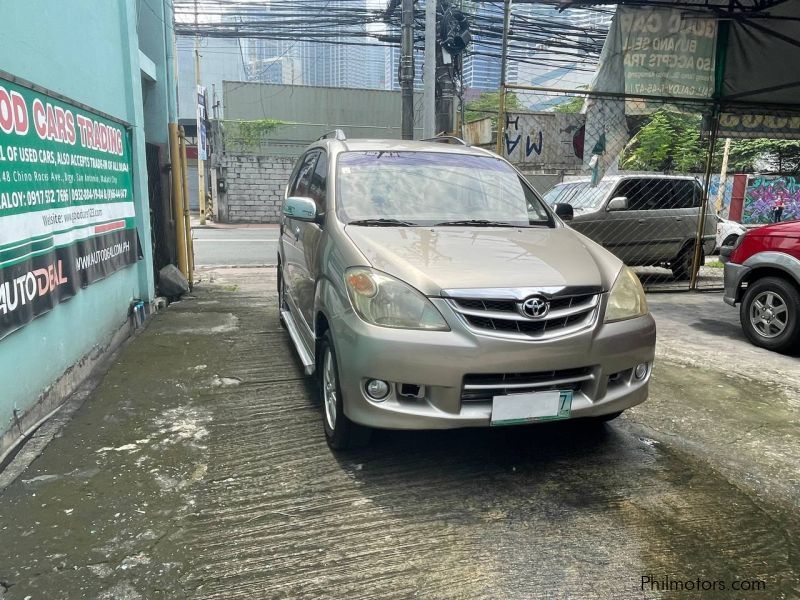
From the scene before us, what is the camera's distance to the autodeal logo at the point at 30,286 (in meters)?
3.22

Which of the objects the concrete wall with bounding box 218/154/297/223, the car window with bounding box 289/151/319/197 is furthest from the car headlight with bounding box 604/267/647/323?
the concrete wall with bounding box 218/154/297/223

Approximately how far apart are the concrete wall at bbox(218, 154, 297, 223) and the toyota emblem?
22.5m

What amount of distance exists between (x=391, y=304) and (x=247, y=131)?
23341mm

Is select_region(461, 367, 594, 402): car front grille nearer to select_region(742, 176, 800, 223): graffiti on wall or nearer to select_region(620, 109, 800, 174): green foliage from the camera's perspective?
select_region(620, 109, 800, 174): green foliage

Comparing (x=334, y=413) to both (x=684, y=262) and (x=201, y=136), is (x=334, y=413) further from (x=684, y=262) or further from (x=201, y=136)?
(x=201, y=136)

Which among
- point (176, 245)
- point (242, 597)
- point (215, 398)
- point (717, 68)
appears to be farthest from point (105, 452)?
point (717, 68)

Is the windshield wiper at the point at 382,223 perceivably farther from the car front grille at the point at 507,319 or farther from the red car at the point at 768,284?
the red car at the point at 768,284

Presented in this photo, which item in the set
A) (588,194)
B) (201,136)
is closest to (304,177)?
(588,194)

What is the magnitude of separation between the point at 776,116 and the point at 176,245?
9.11m

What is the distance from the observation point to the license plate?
9.48 ft

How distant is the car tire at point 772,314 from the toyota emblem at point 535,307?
12.5ft

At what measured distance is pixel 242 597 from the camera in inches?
88.7

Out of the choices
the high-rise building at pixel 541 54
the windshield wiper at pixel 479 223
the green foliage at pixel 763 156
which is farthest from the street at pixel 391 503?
the green foliage at pixel 763 156

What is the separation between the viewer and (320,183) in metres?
4.24
